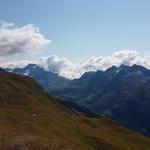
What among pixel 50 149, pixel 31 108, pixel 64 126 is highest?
pixel 31 108

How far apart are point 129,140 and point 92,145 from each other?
1897 inches

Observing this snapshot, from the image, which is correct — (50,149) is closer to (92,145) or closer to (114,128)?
(92,145)

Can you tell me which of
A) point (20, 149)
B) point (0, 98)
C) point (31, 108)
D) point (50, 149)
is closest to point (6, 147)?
point (20, 149)

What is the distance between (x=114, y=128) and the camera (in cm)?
16538

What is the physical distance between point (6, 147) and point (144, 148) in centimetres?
10368

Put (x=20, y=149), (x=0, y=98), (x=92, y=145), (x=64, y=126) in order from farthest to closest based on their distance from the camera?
1. (x=0, y=98)
2. (x=64, y=126)
3. (x=92, y=145)
4. (x=20, y=149)

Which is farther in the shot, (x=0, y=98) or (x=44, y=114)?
(x=0, y=98)

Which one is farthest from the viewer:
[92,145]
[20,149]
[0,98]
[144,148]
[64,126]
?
[0,98]

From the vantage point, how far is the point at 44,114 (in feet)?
430

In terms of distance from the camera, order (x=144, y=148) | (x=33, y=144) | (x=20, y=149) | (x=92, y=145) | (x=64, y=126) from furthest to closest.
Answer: (x=144, y=148)
(x=64, y=126)
(x=92, y=145)
(x=33, y=144)
(x=20, y=149)

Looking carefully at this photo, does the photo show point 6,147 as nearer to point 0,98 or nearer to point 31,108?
point 31,108

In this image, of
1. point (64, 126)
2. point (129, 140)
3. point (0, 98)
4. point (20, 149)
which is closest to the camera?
point (20, 149)

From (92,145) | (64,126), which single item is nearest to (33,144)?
(92,145)

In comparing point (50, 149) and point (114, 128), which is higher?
point (114, 128)
